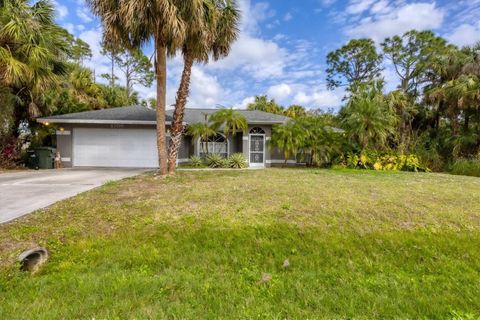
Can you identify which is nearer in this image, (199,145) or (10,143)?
(10,143)

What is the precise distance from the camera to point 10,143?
13305 millimetres

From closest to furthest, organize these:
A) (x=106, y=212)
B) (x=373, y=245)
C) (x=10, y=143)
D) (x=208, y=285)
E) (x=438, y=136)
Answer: (x=208, y=285)
(x=373, y=245)
(x=106, y=212)
(x=10, y=143)
(x=438, y=136)

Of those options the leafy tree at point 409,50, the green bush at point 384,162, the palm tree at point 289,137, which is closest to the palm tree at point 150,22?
the palm tree at point 289,137

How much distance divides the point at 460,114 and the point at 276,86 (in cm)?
1680

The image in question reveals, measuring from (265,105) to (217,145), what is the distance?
45.5 ft

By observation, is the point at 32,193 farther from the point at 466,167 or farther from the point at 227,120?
the point at 466,167

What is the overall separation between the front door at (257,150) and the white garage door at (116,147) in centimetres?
546

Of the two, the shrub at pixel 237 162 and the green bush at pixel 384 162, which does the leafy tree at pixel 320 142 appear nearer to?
the green bush at pixel 384 162

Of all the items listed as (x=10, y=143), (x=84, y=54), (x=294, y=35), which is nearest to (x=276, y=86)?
(x=294, y=35)

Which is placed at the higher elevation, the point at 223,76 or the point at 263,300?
the point at 223,76

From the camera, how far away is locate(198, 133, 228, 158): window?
16828mm

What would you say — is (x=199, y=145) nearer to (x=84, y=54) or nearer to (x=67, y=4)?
(x=67, y=4)

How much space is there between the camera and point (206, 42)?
9.28m

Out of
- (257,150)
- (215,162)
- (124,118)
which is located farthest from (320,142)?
(124,118)
